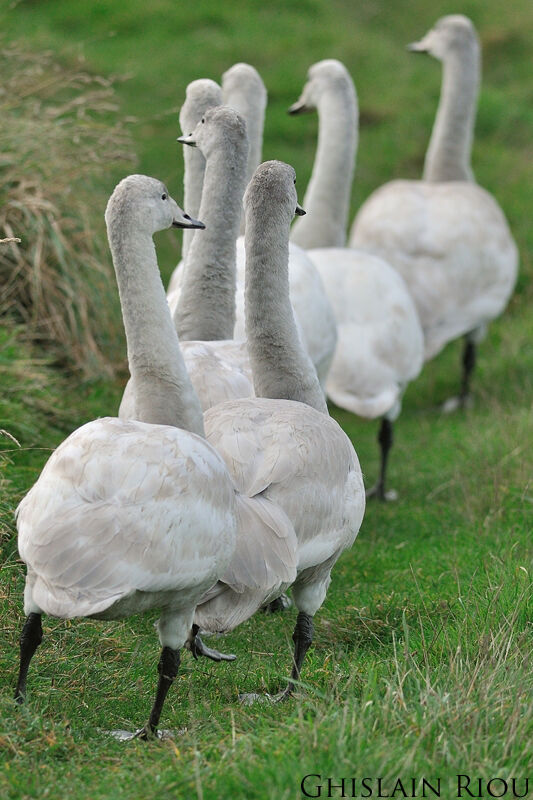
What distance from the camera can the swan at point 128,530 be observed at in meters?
3.73

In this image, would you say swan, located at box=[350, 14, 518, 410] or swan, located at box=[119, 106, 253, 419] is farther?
swan, located at box=[350, 14, 518, 410]

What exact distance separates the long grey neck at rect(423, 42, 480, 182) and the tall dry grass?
10.0 feet

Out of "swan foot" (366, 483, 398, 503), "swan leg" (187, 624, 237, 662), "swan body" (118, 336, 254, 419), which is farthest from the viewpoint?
"swan foot" (366, 483, 398, 503)

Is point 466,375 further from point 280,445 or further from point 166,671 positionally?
point 166,671

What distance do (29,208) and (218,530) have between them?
184 inches

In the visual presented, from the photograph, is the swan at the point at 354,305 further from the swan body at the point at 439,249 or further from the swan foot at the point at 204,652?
the swan foot at the point at 204,652

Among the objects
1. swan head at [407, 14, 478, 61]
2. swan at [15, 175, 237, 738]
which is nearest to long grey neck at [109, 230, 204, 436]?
swan at [15, 175, 237, 738]

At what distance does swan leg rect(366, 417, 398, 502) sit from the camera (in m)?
8.10

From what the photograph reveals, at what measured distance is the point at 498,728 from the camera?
367 centimetres

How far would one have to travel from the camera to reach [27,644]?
4.20m

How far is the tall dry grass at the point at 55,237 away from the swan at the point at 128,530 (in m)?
3.98

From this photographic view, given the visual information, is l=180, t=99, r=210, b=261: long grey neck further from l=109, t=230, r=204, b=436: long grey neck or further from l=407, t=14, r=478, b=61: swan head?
l=407, t=14, r=478, b=61: swan head

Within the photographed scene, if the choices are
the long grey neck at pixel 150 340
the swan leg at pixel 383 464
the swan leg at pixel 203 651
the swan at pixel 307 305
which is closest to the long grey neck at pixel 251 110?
the swan at pixel 307 305

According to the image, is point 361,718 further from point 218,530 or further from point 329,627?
point 329,627
